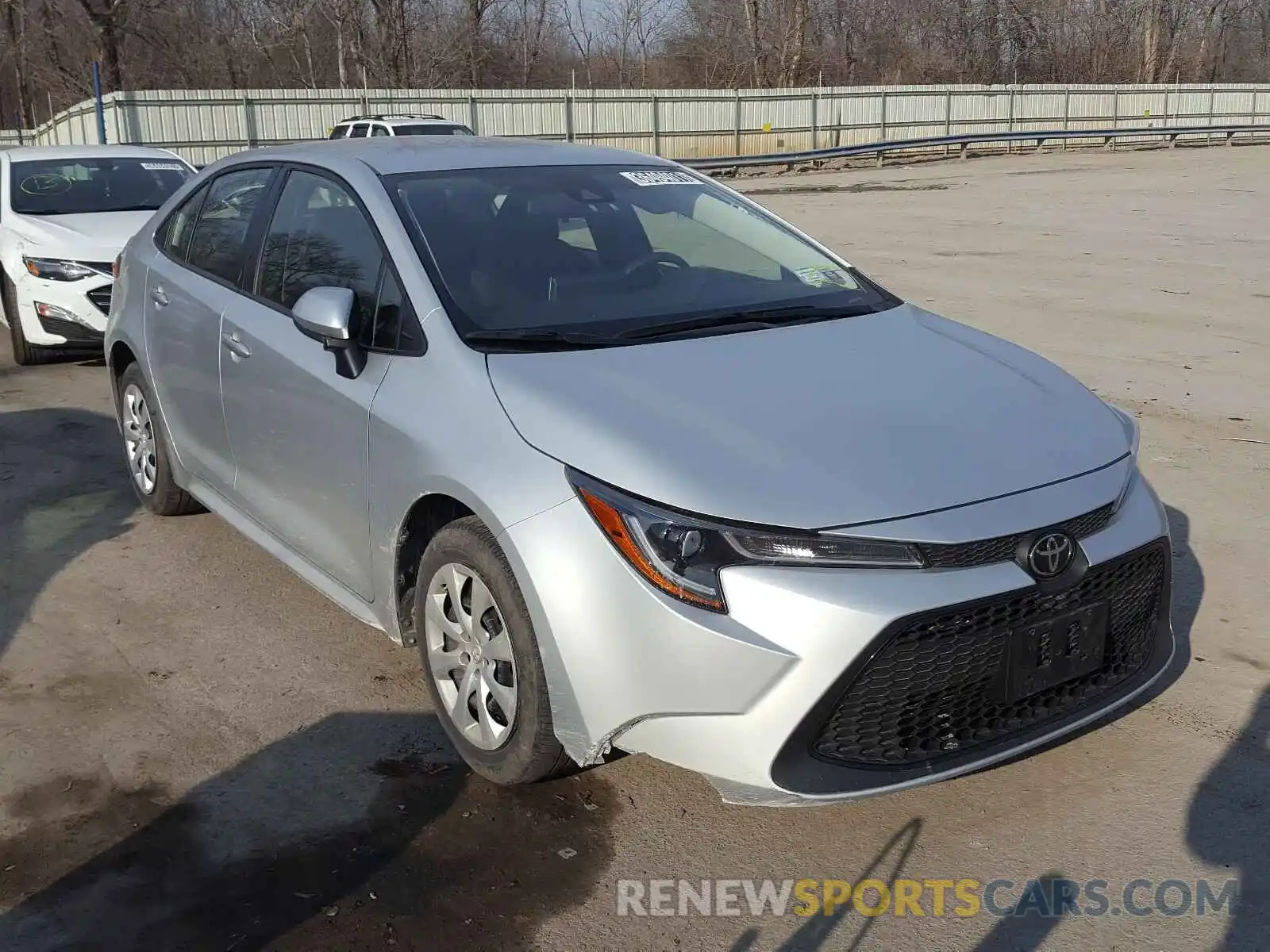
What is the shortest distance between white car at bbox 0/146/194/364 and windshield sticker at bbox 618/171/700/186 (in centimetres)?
458

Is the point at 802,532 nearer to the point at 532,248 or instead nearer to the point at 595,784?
the point at 595,784

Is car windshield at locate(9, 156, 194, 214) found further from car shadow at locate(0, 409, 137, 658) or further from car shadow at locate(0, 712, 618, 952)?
car shadow at locate(0, 712, 618, 952)

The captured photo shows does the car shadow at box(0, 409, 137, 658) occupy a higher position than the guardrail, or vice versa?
the guardrail

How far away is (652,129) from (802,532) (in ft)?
111

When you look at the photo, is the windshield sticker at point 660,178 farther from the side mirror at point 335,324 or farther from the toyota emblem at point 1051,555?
the toyota emblem at point 1051,555

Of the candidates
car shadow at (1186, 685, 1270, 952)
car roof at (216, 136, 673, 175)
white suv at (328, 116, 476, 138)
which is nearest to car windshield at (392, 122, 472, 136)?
white suv at (328, 116, 476, 138)

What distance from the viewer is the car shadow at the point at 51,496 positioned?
5.19m

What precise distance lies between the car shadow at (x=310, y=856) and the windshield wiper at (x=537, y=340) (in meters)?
1.19

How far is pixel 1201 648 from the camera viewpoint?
4.28m

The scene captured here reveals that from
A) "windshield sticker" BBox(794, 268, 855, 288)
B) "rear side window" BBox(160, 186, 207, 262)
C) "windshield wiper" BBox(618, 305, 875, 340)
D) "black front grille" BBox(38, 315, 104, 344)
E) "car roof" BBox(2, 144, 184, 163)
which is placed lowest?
"black front grille" BBox(38, 315, 104, 344)

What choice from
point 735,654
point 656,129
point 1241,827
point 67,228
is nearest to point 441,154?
point 735,654

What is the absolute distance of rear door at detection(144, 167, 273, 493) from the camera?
4762 millimetres

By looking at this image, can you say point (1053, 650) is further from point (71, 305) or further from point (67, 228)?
point (67, 228)

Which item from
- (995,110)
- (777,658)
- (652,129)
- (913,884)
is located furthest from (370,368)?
(995,110)
